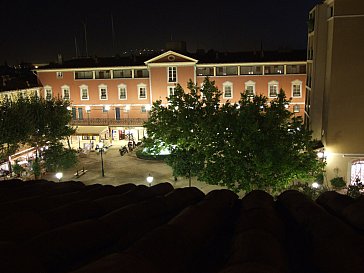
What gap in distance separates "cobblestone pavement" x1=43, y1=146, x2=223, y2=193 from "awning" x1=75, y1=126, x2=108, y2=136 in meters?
4.47

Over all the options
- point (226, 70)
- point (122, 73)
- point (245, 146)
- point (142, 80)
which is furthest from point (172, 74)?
point (245, 146)

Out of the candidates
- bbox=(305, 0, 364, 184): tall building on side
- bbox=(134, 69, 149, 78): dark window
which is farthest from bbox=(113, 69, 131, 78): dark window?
bbox=(305, 0, 364, 184): tall building on side

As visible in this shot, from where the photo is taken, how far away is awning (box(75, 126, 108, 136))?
1694 inches

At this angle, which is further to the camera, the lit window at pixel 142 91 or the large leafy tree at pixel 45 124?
the lit window at pixel 142 91

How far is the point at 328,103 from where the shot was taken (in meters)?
26.2

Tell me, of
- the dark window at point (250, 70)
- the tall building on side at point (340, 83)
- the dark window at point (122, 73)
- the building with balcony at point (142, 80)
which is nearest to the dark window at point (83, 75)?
the building with balcony at point (142, 80)

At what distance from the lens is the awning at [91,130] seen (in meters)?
43.0

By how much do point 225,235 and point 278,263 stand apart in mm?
1835

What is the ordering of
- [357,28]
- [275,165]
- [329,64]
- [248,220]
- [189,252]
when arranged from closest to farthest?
[189,252]
[248,220]
[275,165]
[357,28]
[329,64]

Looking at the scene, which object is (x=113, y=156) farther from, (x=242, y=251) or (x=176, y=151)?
(x=242, y=251)

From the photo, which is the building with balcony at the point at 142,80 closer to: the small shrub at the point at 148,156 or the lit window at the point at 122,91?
the lit window at the point at 122,91

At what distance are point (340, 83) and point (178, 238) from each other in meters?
24.4

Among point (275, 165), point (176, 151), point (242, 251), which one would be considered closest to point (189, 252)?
point (242, 251)

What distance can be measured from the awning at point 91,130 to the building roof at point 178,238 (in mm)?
37347
